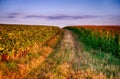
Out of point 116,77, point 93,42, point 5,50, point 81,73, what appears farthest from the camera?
point 93,42

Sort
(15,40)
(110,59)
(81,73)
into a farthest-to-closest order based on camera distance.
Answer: (15,40) → (110,59) → (81,73)

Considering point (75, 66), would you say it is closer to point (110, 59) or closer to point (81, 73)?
point (81, 73)

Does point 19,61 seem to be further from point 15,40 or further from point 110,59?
point 110,59

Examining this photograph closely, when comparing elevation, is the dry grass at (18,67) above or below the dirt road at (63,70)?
above

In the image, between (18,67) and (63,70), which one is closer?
(63,70)

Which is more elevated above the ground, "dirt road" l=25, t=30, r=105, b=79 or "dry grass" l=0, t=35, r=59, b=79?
"dry grass" l=0, t=35, r=59, b=79

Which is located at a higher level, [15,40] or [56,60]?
[15,40]

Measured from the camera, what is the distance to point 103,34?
1642cm

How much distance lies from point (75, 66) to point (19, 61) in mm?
2299

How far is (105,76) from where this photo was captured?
25.6 feet

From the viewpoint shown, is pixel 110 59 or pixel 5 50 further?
pixel 110 59

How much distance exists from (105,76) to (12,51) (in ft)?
15.4

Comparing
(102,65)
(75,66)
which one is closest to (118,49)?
(102,65)

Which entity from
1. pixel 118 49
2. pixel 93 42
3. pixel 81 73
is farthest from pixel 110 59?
pixel 93 42
